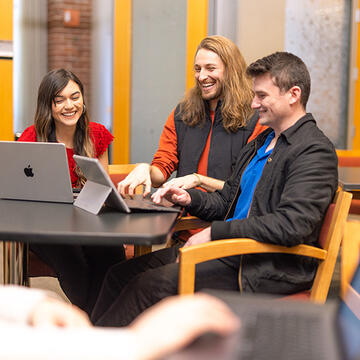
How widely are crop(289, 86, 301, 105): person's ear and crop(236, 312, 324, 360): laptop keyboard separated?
1.49 m

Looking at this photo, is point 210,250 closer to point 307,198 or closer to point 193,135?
point 307,198

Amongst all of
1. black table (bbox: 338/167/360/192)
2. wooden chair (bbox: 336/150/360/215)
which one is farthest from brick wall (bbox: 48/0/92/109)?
black table (bbox: 338/167/360/192)

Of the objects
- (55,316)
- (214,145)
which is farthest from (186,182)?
(55,316)

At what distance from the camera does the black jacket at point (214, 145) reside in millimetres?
3084

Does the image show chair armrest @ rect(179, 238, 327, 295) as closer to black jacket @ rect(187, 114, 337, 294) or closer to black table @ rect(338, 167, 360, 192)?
black jacket @ rect(187, 114, 337, 294)

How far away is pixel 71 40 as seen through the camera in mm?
7598

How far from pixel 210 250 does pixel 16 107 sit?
5235mm

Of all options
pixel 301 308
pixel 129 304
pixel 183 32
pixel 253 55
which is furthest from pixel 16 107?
pixel 301 308

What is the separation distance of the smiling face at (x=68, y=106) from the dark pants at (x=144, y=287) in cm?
115

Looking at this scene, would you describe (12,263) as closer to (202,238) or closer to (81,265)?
(81,265)

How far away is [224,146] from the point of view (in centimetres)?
309

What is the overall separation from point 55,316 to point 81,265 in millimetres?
1634

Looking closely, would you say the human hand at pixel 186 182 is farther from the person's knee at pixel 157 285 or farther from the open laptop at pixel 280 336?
the open laptop at pixel 280 336

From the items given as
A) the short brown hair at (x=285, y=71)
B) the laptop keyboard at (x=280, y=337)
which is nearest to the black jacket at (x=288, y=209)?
the short brown hair at (x=285, y=71)
